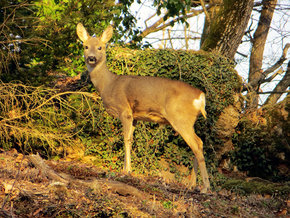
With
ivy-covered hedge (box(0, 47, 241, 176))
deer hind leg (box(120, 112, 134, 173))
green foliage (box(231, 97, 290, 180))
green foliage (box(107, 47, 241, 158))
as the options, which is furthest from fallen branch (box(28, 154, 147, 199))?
green foliage (box(231, 97, 290, 180))

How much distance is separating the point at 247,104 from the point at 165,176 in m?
3.48

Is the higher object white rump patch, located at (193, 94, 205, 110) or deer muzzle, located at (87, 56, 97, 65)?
deer muzzle, located at (87, 56, 97, 65)

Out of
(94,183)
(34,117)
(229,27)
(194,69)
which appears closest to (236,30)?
(229,27)

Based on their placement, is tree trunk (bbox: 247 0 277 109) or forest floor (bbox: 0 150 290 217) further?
tree trunk (bbox: 247 0 277 109)

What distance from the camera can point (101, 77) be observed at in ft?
24.7

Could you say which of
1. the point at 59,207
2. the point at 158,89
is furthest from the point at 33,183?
the point at 158,89

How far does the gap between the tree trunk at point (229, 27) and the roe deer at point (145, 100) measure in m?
3.83

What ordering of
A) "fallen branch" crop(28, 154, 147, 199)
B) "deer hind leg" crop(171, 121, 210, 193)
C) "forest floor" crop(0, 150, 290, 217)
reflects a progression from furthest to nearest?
"deer hind leg" crop(171, 121, 210, 193) → "fallen branch" crop(28, 154, 147, 199) → "forest floor" crop(0, 150, 290, 217)

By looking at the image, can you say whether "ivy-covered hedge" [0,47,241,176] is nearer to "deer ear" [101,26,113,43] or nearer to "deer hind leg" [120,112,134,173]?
"deer ear" [101,26,113,43]

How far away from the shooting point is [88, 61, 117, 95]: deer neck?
7465mm

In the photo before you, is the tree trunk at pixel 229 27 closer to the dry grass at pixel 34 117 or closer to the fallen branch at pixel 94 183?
the dry grass at pixel 34 117

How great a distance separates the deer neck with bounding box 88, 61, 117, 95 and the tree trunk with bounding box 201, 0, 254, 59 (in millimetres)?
3914

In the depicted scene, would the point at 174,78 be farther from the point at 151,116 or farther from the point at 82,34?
the point at 82,34

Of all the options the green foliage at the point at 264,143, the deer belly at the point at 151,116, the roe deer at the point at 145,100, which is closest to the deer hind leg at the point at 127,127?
the roe deer at the point at 145,100
